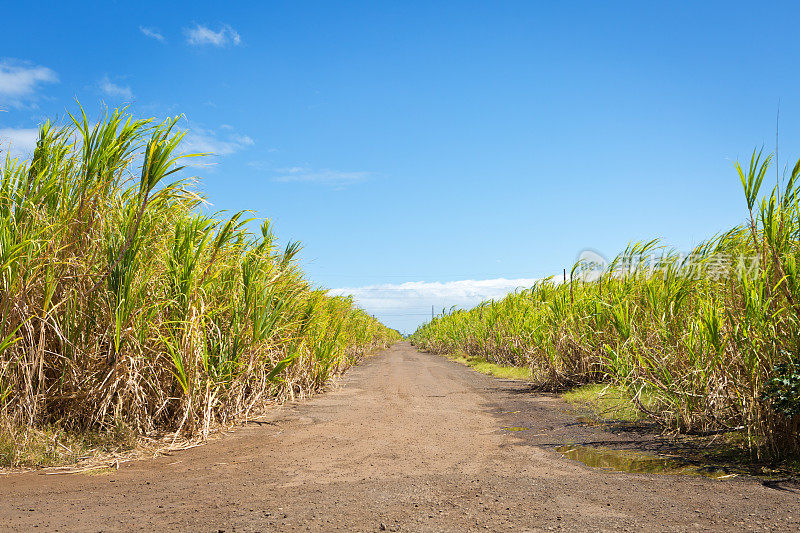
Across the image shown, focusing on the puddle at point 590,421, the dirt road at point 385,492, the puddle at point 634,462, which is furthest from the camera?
the puddle at point 590,421

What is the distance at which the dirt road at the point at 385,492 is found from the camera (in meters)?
3.27

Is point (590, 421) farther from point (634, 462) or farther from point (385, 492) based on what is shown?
point (385, 492)

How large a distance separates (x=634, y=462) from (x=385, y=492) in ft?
8.23

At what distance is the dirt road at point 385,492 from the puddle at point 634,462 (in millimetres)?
170

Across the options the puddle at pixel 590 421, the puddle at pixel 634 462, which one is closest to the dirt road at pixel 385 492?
the puddle at pixel 634 462

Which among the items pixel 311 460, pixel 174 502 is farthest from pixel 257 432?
pixel 174 502

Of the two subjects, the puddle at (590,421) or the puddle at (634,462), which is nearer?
the puddle at (634,462)

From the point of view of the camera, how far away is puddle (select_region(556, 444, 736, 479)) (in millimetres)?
4398

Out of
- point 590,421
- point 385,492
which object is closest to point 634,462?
point 590,421

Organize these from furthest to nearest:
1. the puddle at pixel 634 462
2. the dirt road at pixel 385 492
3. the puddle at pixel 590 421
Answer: the puddle at pixel 590 421 → the puddle at pixel 634 462 → the dirt road at pixel 385 492

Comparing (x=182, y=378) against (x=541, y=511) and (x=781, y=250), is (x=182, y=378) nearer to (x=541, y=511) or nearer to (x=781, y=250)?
(x=541, y=511)

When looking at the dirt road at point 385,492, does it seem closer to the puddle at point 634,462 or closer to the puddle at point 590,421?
the puddle at point 634,462

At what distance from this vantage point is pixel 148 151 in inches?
216

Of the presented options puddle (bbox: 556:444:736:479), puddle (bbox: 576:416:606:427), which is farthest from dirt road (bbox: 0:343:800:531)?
puddle (bbox: 576:416:606:427)
